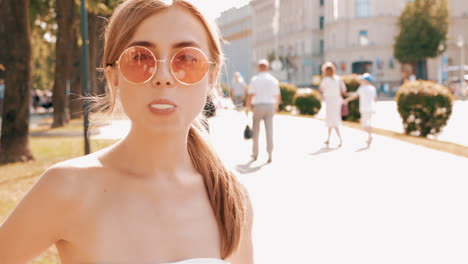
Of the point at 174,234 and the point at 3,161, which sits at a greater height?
the point at 174,234

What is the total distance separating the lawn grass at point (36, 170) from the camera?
5578mm

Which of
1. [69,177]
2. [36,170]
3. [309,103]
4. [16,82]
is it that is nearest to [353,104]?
[309,103]

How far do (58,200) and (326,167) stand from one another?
418 inches

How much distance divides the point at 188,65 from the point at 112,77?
0.24 m

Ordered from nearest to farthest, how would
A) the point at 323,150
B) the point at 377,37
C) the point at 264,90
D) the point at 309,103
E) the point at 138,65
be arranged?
the point at 138,65 → the point at 264,90 → the point at 323,150 → the point at 309,103 → the point at 377,37

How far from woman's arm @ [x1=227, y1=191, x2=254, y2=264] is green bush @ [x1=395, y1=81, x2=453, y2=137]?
61.3 feet

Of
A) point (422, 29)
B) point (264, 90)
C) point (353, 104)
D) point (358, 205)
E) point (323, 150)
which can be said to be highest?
point (422, 29)

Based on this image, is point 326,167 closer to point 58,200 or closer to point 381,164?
point 381,164

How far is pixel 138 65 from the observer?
1.60 m

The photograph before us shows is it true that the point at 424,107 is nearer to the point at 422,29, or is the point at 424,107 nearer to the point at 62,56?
the point at 62,56

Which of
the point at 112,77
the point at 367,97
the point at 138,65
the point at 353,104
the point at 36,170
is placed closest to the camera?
the point at 138,65

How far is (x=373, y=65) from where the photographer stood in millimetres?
79875

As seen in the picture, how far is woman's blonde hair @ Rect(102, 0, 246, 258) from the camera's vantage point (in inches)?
64.6

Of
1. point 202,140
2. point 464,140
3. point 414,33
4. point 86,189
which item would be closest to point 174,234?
point 86,189
